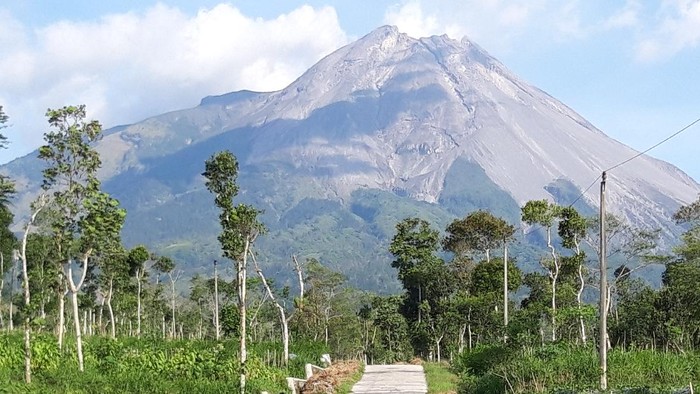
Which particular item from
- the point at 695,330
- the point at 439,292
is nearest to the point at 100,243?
the point at 695,330

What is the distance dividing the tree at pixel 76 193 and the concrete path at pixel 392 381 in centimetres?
691

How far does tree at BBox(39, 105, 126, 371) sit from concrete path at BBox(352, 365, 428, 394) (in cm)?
691

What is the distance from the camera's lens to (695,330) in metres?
27.4

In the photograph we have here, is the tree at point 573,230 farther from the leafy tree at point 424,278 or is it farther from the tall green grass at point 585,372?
the tall green grass at point 585,372

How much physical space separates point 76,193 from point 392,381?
31.6ft

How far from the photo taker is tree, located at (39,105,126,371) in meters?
17.8

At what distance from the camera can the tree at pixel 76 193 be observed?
701 inches

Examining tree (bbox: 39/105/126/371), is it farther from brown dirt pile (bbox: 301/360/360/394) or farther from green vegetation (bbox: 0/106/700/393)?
brown dirt pile (bbox: 301/360/360/394)

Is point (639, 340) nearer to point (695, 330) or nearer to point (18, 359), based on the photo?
point (695, 330)

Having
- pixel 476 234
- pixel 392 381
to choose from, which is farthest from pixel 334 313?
pixel 392 381

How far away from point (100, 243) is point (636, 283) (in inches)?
1732

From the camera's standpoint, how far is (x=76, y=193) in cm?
1788

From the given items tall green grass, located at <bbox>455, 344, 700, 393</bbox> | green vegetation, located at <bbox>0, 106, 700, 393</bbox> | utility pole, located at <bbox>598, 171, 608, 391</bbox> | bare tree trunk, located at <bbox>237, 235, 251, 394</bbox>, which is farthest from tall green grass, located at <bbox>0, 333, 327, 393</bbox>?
utility pole, located at <bbox>598, 171, 608, 391</bbox>

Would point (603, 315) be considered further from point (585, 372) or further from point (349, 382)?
point (349, 382)
